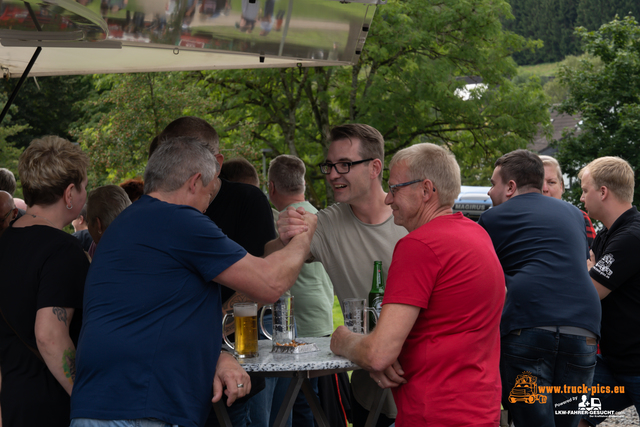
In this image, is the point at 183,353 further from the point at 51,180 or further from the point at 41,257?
the point at 51,180

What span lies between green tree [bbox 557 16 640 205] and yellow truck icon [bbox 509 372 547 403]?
→ 1605 centimetres

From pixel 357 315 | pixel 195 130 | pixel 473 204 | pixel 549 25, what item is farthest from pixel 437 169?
pixel 549 25

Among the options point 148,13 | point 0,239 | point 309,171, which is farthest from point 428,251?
point 309,171

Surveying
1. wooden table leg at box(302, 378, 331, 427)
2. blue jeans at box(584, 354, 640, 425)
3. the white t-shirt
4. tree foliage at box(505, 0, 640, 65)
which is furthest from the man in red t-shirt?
tree foliage at box(505, 0, 640, 65)

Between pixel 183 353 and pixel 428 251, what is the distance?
33.6 inches

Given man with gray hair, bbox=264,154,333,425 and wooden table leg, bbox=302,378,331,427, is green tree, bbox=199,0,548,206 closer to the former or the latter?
man with gray hair, bbox=264,154,333,425

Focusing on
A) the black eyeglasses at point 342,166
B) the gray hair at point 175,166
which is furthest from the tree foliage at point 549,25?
the gray hair at point 175,166

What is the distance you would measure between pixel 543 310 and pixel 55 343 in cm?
242

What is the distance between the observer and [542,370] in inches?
132

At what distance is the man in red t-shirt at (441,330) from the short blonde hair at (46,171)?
134 cm

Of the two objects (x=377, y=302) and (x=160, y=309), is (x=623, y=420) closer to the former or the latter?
(x=377, y=302)

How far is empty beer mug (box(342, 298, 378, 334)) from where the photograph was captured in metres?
2.54

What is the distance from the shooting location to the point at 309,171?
16.7m

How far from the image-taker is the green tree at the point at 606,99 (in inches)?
706
